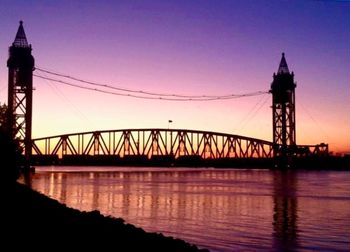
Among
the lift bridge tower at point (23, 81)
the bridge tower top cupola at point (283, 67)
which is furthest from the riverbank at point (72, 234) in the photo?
the bridge tower top cupola at point (283, 67)

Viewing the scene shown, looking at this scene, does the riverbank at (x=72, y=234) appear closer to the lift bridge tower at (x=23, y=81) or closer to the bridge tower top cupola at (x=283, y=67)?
the lift bridge tower at (x=23, y=81)

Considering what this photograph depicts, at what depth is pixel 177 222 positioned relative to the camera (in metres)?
27.5

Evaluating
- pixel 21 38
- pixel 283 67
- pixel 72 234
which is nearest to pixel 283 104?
pixel 283 67

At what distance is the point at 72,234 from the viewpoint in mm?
15273

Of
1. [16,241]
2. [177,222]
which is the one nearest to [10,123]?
[177,222]

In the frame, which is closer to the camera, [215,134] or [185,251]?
[185,251]

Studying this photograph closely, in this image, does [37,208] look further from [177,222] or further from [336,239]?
[336,239]

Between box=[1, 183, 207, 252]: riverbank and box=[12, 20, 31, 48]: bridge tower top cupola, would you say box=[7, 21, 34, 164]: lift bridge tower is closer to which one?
box=[12, 20, 31, 48]: bridge tower top cupola

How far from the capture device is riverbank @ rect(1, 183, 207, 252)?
44.2 feet

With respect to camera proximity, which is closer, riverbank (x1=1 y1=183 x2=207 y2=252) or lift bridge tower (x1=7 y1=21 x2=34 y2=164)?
riverbank (x1=1 y1=183 x2=207 y2=252)

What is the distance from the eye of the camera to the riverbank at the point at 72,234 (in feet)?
44.2

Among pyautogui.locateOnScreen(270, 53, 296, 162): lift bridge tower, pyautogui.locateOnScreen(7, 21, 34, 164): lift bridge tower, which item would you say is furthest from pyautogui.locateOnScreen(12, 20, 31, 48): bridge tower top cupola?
pyautogui.locateOnScreen(270, 53, 296, 162): lift bridge tower

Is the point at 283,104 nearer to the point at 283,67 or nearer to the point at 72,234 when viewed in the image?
the point at 283,67

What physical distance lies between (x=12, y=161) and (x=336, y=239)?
18622mm
